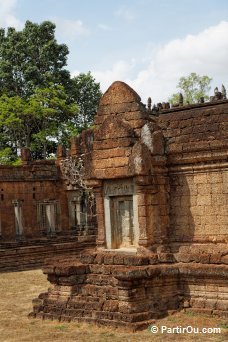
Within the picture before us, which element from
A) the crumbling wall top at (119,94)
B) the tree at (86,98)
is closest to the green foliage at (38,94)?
the tree at (86,98)

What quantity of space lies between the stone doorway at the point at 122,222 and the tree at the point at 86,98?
2874 centimetres

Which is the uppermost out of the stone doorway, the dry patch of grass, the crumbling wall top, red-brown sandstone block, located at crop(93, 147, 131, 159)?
the crumbling wall top

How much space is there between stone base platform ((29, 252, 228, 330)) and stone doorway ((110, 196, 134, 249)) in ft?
1.24

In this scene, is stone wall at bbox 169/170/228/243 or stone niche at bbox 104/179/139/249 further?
stone niche at bbox 104/179/139/249

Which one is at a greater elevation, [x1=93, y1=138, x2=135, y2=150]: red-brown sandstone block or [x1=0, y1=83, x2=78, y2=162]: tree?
[x1=0, y1=83, x2=78, y2=162]: tree

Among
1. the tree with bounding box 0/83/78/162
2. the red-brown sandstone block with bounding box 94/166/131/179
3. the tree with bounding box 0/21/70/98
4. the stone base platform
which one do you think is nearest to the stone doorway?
the stone base platform

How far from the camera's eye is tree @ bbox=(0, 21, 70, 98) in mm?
37875

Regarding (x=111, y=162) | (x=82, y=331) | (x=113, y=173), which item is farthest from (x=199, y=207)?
(x=82, y=331)

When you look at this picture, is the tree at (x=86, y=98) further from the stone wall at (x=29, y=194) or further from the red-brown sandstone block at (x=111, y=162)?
the red-brown sandstone block at (x=111, y=162)

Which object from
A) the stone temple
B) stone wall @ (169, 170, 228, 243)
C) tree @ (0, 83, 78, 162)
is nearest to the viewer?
the stone temple

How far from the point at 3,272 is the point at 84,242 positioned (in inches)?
173

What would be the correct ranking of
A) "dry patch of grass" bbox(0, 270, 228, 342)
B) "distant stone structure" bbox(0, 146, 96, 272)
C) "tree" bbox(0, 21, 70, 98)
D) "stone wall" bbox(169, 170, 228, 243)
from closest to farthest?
"dry patch of grass" bbox(0, 270, 228, 342) < "stone wall" bbox(169, 170, 228, 243) < "distant stone structure" bbox(0, 146, 96, 272) < "tree" bbox(0, 21, 70, 98)

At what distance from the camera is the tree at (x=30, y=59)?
124 feet

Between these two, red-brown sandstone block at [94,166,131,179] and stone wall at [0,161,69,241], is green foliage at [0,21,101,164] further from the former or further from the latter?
red-brown sandstone block at [94,166,131,179]
